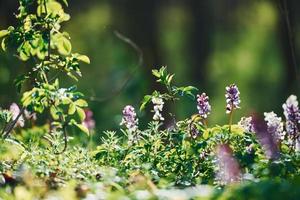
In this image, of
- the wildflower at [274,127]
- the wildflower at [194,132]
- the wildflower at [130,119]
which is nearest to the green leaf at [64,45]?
the wildflower at [130,119]

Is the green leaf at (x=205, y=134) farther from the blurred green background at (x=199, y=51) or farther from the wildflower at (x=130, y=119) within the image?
the blurred green background at (x=199, y=51)

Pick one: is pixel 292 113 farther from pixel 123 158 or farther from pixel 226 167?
pixel 123 158

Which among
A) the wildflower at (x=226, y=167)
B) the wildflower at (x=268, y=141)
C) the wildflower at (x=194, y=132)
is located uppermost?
the wildflower at (x=194, y=132)

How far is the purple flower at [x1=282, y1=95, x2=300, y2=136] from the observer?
4.20 metres

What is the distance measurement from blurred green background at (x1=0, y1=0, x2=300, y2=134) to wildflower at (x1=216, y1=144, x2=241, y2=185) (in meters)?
12.4

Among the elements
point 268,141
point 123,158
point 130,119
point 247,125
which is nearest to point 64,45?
point 130,119

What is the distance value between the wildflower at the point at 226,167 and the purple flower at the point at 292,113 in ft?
1.75

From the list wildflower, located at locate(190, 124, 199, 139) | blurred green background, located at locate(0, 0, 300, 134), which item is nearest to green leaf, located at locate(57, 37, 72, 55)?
wildflower, located at locate(190, 124, 199, 139)

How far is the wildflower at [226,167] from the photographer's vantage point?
3.78 metres

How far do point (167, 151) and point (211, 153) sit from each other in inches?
13.0

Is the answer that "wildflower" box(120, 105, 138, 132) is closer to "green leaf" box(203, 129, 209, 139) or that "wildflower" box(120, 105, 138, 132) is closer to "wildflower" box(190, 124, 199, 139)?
"wildflower" box(190, 124, 199, 139)

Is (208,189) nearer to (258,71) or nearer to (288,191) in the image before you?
(288,191)

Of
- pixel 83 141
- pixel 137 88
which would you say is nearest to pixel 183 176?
pixel 83 141

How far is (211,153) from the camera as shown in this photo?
A: 4301 mm
